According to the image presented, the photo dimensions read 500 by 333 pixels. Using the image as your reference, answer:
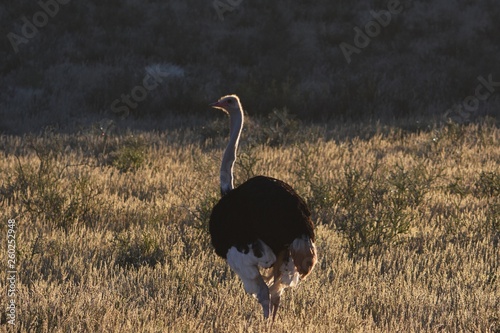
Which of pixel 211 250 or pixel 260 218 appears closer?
pixel 260 218

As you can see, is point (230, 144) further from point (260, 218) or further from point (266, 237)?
point (266, 237)

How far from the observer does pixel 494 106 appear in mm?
18969

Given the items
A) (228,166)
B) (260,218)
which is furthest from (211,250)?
(260,218)

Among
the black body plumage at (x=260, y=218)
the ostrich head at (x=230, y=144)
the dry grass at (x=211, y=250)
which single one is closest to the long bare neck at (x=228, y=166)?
the ostrich head at (x=230, y=144)

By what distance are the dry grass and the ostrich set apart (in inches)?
13.9

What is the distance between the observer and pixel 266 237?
5.38m

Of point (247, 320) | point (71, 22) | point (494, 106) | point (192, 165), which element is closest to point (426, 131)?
point (494, 106)

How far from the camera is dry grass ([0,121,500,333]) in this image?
229 inches

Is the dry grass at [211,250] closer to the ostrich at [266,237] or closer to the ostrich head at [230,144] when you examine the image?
the ostrich at [266,237]

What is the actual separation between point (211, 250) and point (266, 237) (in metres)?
2.45

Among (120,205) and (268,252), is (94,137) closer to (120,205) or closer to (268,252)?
(120,205)

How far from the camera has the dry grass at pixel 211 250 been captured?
5805 mm

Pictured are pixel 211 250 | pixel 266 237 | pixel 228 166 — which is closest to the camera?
pixel 266 237

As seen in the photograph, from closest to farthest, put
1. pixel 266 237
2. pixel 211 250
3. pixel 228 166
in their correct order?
pixel 266 237, pixel 228 166, pixel 211 250
